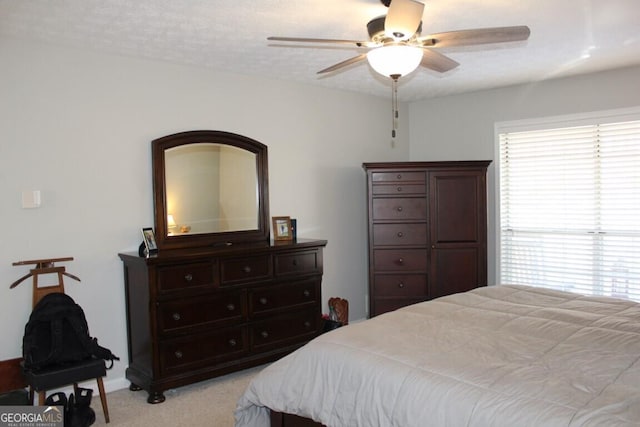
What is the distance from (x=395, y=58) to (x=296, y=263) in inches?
78.1

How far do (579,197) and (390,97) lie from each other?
6.86 ft

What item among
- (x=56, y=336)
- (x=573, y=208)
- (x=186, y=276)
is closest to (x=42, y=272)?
(x=56, y=336)

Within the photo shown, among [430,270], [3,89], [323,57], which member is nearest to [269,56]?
[323,57]

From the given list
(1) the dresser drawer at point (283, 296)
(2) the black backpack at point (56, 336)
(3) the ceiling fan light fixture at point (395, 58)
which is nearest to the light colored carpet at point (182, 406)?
(2) the black backpack at point (56, 336)

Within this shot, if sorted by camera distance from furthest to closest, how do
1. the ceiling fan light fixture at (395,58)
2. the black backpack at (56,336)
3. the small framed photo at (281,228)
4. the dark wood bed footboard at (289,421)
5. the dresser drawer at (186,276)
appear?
1. the small framed photo at (281,228)
2. the dresser drawer at (186,276)
3. the black backpack at (56,336)
4. the ceiling fan light fixture at (395,58)
5. the dark wood bed footboard at (289,421)

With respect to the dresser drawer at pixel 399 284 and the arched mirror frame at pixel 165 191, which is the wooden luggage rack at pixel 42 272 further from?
the dresser drawer at pixel 399 284

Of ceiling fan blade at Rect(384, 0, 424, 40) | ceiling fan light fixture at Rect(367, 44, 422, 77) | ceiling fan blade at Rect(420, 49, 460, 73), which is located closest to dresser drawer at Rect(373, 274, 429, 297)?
ceiling fan blade at Rect(420, 49, 460, 73)

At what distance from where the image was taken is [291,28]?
10.1 feet

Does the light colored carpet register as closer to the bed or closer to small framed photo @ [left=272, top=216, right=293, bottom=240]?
the bed

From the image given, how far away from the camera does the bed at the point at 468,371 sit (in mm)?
1594

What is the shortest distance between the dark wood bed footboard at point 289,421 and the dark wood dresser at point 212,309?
45.1 inches

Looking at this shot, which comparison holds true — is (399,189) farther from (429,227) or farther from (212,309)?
(212,309)

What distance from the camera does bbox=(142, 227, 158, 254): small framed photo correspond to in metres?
3.52

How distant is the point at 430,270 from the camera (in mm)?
4742
